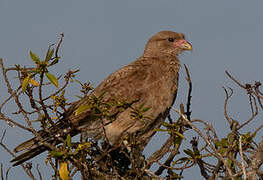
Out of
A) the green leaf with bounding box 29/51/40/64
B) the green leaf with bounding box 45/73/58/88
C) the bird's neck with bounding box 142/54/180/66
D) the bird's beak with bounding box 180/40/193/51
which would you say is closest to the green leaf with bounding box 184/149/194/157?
the green leaf with bounding box 45/73/58/88

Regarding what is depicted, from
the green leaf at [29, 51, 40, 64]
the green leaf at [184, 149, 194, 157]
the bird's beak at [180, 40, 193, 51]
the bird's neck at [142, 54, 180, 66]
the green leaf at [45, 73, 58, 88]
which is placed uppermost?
the bird's beak at [180, 40, 193, 51]

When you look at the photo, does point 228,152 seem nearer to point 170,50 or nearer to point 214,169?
point 214,169

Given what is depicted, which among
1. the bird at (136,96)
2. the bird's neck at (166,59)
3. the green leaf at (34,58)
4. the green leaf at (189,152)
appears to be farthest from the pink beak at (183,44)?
the green leaf at (34,58)

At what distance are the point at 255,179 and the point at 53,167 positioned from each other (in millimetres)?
2467

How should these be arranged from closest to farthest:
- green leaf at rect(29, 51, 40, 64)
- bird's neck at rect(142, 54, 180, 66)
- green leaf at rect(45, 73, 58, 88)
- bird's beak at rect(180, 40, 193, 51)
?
green leaf at rect(45, 73, 58, 88) → green leaf at rect(29, 51, 40, 64) → bird's neck at rect(142, 54, 180, 66) → bird's beak at rect(180, 40, 193, 51)

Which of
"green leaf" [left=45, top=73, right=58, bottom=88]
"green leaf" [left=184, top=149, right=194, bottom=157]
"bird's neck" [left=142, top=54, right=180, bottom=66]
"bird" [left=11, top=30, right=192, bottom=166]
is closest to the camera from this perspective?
"green leaf" [left=45, top=73, right=58, bottom=88]

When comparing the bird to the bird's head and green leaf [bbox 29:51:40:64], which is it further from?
green leaf [bbox 29:51:40:64]

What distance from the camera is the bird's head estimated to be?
9.11 meters

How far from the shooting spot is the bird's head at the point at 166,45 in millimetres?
9114

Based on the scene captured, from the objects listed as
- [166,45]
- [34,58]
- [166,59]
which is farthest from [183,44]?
[34,58]

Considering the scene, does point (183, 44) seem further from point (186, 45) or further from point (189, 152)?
point (189, 152)

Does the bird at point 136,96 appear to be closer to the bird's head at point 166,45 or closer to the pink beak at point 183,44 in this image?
the bird's head at point 166,45

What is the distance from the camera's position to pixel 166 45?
30.4 ft

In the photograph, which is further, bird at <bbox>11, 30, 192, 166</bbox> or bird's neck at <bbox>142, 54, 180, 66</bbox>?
bird's neck at <bbox>142, 54, 180, 66</bbox>
